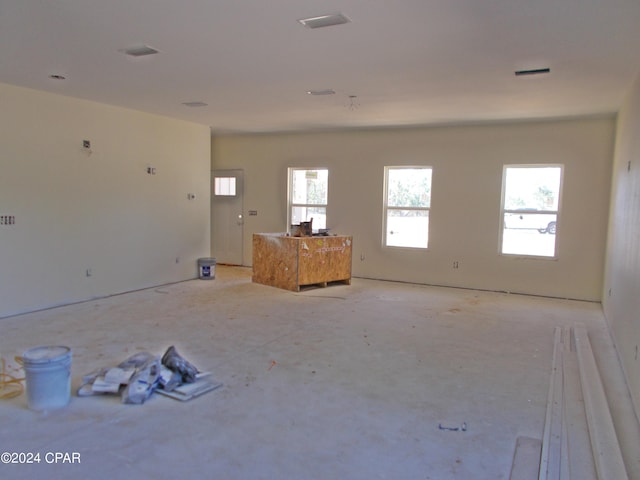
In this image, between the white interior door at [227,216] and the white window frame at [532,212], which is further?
the white interior door at [227,216]

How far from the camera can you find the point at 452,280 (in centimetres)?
764

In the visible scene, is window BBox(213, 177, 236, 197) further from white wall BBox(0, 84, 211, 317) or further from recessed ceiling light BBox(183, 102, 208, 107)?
recessed ceiling light BBox(183, 102, 208, 107)

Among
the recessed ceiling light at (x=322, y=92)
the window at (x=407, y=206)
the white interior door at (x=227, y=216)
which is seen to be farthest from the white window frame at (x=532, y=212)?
the white interior door at (x=227, y=216)

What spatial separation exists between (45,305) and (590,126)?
7736mm

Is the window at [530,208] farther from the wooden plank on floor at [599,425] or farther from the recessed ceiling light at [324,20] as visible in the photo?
the recessed ceiling light at [324,20]

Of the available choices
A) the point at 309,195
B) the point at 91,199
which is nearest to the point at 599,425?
the point at 91,199

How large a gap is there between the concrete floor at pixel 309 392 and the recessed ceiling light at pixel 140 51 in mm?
2631

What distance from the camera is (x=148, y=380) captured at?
3213mm

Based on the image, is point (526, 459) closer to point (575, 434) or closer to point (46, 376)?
point (575, 434)

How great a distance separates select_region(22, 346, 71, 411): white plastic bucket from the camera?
284 cm

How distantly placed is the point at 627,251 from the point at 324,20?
337 centimetres


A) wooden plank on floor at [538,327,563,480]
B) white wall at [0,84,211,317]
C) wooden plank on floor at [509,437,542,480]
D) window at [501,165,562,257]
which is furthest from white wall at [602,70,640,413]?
white wall at [0,84,211,317]

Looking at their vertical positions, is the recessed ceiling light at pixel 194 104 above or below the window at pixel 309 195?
above

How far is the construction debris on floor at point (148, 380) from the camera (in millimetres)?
3152
